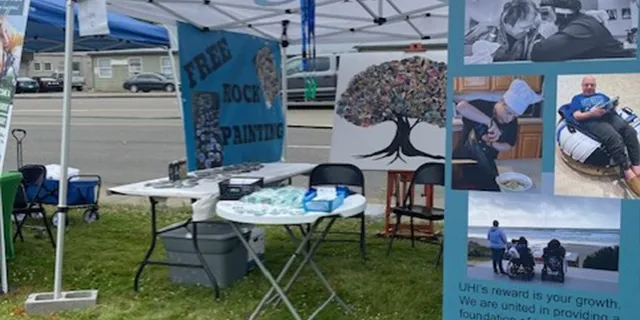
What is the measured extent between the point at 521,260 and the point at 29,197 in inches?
173

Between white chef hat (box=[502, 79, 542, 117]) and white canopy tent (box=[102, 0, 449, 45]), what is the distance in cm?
255

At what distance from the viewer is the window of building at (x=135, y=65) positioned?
30.4 meters

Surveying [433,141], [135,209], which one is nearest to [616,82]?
[433,141]

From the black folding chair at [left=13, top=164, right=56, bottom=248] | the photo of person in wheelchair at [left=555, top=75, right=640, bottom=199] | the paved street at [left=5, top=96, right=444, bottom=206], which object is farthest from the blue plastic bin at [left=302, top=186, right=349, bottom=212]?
the paved street at [left=5, top=96, right=444, bottom=206]

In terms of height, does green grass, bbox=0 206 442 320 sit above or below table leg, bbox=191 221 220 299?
below

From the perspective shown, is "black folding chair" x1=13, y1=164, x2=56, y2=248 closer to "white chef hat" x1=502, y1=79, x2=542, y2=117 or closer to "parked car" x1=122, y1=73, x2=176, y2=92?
"white chef hat" x1=502, y1=79, x2=542, y2=117

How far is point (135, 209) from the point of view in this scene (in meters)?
6.60

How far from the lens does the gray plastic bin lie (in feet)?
13.3

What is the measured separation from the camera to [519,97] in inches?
94.3

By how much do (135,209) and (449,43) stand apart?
489 cm

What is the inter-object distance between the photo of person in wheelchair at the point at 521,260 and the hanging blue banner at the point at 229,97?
10.3 ft

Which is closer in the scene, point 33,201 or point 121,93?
point 33,201

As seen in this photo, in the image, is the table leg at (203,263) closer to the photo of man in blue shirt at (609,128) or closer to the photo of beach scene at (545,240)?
the photo of beach scene at (545,240)

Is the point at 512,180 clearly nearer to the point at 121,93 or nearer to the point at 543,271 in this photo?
the point at 543,271
